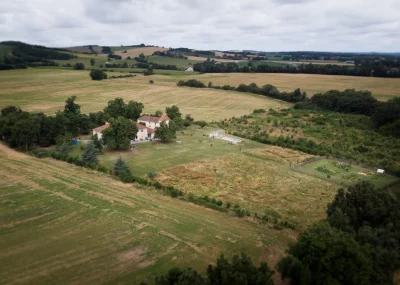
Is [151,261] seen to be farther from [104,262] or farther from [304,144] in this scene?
[304,144]

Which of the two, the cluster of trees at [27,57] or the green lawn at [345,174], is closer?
the green lawn at [345,174]

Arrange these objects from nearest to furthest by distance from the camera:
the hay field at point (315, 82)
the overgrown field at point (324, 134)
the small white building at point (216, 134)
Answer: the overgrown field at point (324, 134) → the small white building at point (216, 134) → the hay field at point (315, 82)

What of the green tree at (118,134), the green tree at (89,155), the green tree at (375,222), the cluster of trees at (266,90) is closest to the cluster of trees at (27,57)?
the cluster of trees at (266,90)

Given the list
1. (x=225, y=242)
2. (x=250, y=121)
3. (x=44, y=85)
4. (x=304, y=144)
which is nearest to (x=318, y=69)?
(x=250, y=121)

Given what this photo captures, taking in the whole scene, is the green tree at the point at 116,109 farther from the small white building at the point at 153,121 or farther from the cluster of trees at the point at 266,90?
the cluster of trees at the point at 266,90

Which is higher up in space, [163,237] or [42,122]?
[42,122]

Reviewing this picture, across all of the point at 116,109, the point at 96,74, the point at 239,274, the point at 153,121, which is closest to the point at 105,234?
the point at 239,274

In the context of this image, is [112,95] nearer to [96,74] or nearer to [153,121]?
[96,74]
